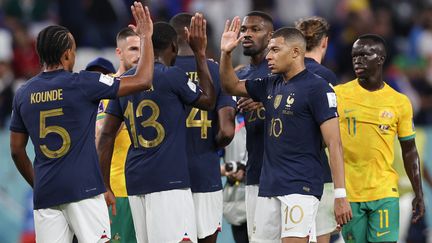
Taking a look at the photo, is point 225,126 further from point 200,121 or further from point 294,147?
point 294,147

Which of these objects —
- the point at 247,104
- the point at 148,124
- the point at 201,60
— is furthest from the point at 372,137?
the point at 148,124

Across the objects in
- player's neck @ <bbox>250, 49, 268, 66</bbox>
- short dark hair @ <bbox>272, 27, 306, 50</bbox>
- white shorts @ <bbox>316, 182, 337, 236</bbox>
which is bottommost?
white shorts @ <bbox>316, 182, 337, 236</bbox>

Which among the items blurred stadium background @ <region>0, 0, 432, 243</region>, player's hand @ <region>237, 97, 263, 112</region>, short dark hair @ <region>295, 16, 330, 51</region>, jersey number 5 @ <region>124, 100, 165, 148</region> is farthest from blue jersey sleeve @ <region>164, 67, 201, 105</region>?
blurred stadium background @ <region>0, 0, 432, 243</region>

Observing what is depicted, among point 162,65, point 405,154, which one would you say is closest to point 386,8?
point 405,154

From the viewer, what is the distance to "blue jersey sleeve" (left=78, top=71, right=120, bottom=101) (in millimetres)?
8727

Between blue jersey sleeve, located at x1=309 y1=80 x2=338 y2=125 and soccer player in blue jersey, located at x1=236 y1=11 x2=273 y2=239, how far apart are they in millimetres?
985

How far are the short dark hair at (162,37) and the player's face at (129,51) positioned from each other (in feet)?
4.95

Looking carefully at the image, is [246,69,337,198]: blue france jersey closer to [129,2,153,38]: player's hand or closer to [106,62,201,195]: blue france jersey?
[106,62,201,195]: blue france jersey

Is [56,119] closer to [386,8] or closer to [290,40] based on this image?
[290,40]

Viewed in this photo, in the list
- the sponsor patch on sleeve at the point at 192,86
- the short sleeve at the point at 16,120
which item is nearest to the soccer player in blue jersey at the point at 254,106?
the sponsor patch on sleeve at the point at 192,86

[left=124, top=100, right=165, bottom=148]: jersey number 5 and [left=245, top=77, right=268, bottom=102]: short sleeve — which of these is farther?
[left=245, top=77, right=268, bottom=102]: short sleeve

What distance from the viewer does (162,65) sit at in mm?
9406

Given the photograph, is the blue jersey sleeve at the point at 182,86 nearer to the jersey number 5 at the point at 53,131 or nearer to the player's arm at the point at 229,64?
the player's arm at the point at 229,64

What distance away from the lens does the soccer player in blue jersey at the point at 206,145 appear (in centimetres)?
984
